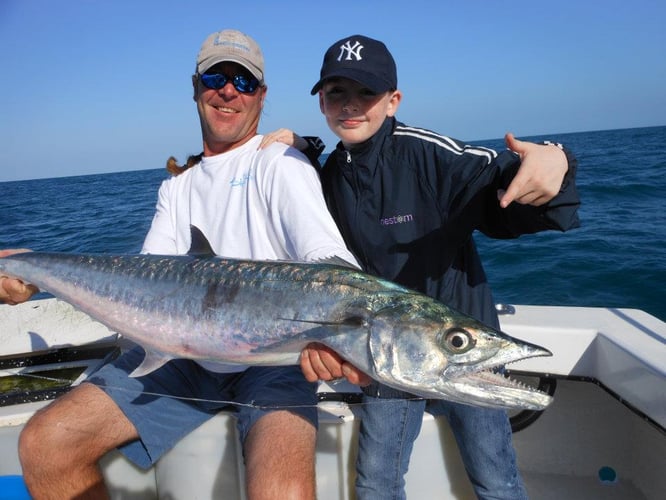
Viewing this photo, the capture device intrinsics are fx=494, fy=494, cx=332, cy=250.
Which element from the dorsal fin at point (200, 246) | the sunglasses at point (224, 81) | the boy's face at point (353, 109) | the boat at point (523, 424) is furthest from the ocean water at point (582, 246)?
the dorsal fin at point (200, 246)

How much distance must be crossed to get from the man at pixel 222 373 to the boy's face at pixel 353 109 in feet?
1.26

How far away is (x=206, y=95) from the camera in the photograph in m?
3.11

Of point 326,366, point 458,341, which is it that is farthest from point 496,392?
point 326,366

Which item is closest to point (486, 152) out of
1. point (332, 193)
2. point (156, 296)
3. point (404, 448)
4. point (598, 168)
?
point (332, 193)

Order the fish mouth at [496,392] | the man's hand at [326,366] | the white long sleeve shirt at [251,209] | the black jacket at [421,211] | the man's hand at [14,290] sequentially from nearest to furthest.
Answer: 1. the fish mouth at [496,392]
2. the man's hand at [326,366]
3. the black jacket at [421,211]
4. the white long sleeve shirt at [251,209]
5. the man's hand at [14,290]

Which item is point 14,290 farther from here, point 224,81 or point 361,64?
point 361,64

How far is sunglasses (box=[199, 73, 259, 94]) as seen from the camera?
3.04 metres

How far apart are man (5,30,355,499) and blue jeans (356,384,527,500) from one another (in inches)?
14.2

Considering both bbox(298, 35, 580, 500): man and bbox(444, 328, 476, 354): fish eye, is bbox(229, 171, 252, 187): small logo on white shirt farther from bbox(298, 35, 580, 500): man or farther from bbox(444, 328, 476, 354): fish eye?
bbox(444, 328, 476, 354): fish eye

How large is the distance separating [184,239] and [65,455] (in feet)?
4.38

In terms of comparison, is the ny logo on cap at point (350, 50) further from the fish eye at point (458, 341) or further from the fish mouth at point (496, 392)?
the fish mouth at point (496, 392)

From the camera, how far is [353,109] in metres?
2.51

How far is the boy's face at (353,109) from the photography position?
2.49 meters

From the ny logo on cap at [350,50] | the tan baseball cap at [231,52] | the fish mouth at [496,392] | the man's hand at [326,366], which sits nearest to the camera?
the fish mouth at [496,392]
